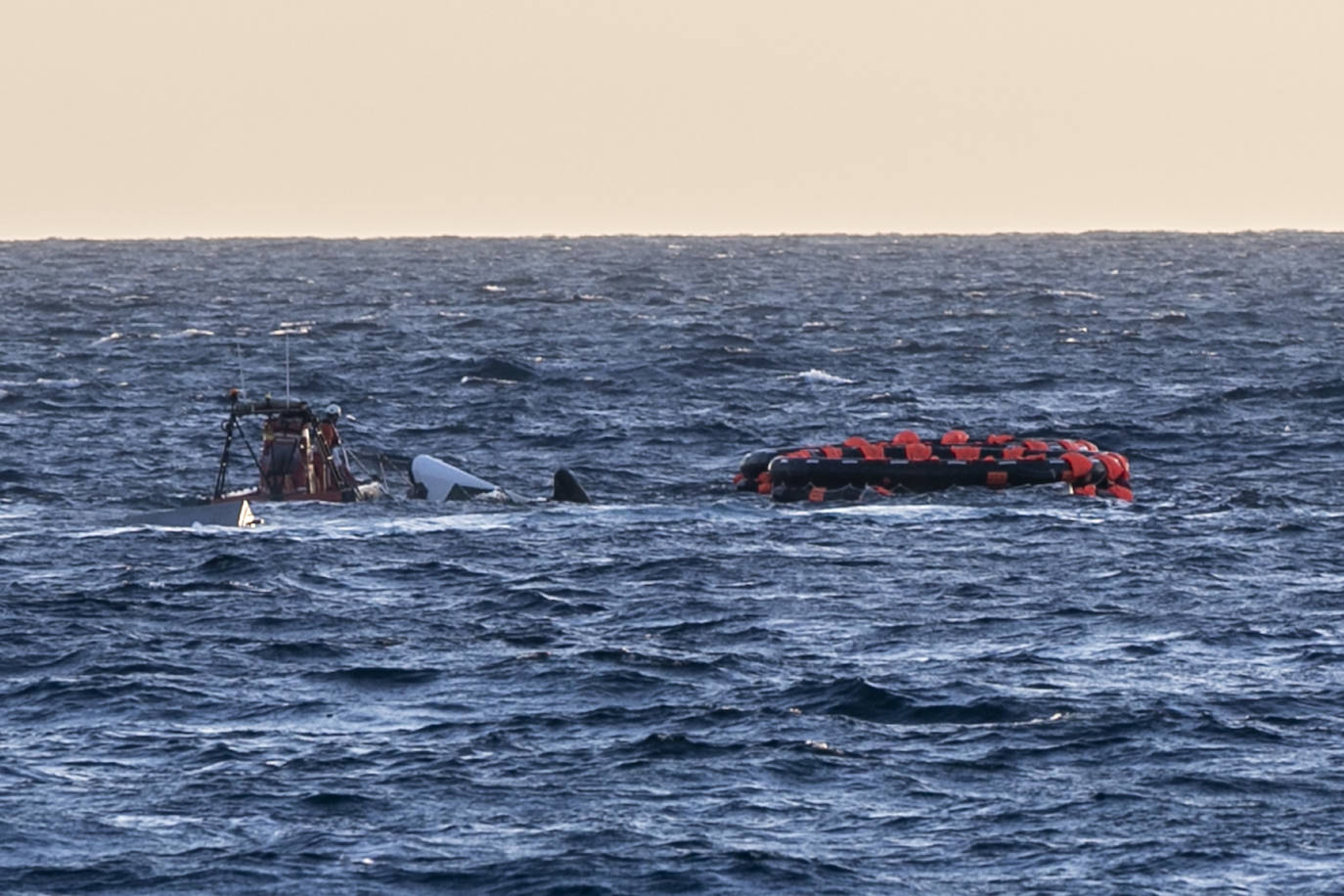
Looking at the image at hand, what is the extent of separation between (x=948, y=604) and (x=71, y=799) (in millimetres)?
14264

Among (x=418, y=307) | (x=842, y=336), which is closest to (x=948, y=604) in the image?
(x=842, y=336)

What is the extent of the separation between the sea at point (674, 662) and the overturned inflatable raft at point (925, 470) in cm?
87

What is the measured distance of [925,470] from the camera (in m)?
44.0

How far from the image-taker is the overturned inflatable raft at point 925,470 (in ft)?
144

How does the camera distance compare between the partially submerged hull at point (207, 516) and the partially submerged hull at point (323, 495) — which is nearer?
the partially submerged hull at point (207, 516)

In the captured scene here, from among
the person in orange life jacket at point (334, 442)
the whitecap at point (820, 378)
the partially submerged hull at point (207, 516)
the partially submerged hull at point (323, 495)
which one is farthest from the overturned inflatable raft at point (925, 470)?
the whitecap at point (820, 378)

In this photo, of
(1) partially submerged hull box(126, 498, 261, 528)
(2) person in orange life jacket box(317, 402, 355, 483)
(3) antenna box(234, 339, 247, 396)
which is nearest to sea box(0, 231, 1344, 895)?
(1) partially submerged hull box(126, 498, 261, 528)

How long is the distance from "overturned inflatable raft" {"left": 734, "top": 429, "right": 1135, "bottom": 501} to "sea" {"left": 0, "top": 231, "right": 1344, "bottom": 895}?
2.87 ft

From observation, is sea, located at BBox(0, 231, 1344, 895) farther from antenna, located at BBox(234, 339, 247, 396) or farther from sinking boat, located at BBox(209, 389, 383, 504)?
antenna, located at BBox(234, 339, 247, 396)

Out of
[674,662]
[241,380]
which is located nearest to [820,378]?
[241,380]

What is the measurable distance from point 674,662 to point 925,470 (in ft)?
55.5

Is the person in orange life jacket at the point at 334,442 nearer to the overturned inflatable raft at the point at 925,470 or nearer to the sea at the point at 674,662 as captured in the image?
the sea at the point at 674,662

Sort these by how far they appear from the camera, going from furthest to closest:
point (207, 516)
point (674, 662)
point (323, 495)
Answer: point (323, 495)
point (207, 516)
point (674, 662)

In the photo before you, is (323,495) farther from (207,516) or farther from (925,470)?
(925,470)
